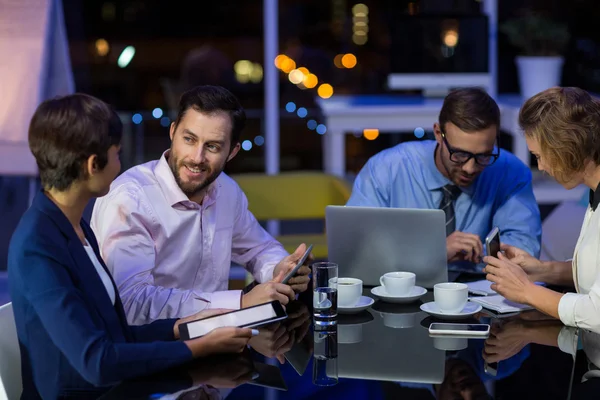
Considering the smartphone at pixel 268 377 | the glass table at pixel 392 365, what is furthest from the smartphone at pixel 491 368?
the smartphone at pixel 268 377

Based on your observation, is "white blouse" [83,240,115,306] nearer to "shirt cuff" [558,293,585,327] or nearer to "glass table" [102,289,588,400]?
"glass table" [102,289,588,400]

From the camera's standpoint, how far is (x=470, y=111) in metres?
2.86

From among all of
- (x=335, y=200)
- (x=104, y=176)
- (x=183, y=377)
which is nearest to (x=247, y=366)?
(x=183, y=377)

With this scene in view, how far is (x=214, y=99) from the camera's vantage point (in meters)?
2.57

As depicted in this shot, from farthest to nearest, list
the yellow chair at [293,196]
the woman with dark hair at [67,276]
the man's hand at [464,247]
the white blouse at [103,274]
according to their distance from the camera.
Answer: the yellow chair at [293,196] < the man's hand at [464,247] < the white blouse at [103,274] < the woman with dark hair at [67,276]

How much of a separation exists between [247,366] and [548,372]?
2.15 feet

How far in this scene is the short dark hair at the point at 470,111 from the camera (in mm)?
2855

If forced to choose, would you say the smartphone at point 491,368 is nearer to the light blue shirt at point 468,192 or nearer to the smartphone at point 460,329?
the smartphone at point 460,329

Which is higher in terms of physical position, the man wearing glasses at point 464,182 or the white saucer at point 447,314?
the man wearing glasses at point 464,182

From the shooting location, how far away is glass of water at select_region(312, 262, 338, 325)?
2.23m

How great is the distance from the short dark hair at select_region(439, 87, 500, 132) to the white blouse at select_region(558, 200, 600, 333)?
65cm

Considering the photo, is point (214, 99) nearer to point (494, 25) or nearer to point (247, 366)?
point (247, 366)

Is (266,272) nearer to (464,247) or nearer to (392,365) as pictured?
(464,247)

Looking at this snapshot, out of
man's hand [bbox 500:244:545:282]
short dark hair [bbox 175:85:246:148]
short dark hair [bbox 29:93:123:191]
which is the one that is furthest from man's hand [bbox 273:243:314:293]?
short dark hair [bbox 29:93:123:191]
